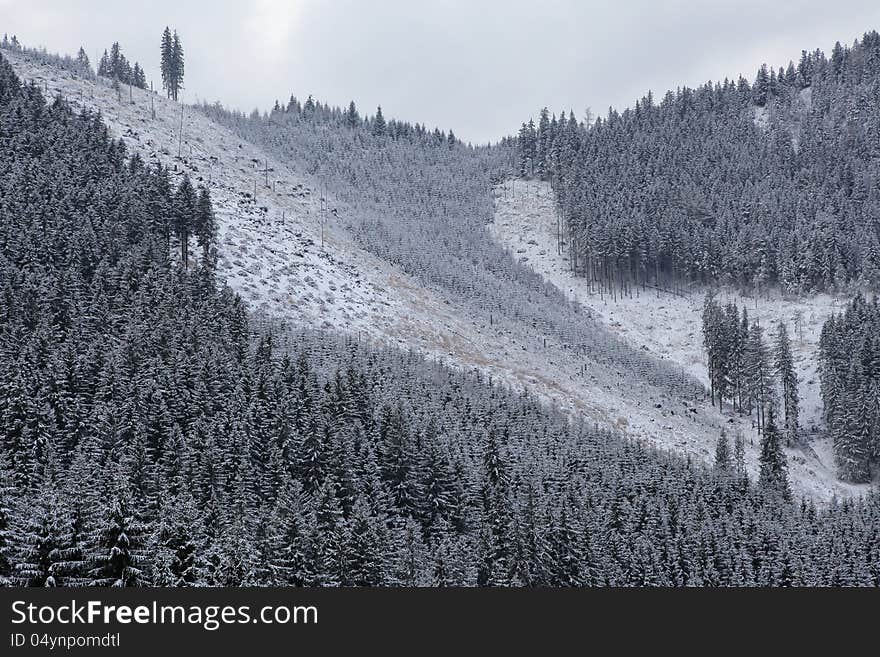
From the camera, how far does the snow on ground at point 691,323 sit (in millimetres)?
104875

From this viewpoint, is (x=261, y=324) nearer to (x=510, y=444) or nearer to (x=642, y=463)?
(x=510, y=444)

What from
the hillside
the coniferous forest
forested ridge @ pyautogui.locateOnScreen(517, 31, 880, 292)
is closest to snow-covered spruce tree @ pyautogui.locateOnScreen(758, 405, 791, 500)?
the coniferous forest

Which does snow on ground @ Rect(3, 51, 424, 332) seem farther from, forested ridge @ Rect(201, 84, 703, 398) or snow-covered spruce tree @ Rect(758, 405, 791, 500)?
snow-covered spruce tree @ Rect(758, 405, 791, 500)

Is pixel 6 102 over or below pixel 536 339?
over

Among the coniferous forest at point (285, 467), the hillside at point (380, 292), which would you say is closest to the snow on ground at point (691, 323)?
the hillside at point (380, 292)

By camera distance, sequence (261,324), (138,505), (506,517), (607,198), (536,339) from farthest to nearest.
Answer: (607,198)
(536,339)
(261,324)
(506,517)
(138,505)

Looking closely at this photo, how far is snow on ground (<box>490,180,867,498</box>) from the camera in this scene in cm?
10488

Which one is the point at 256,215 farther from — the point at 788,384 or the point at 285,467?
the point at 788,384

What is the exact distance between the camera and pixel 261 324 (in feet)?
320

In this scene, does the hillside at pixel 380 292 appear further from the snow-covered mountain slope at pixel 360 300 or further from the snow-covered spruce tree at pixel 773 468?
the snow-covered spruce tree at pixel 773 468

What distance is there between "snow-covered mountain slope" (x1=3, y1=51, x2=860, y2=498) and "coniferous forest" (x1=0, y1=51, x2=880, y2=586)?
25.2 ft

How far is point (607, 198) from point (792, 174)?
43062mm

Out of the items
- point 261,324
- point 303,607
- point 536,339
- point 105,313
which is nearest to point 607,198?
point 536,339

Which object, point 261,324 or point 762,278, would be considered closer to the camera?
point 261,324
